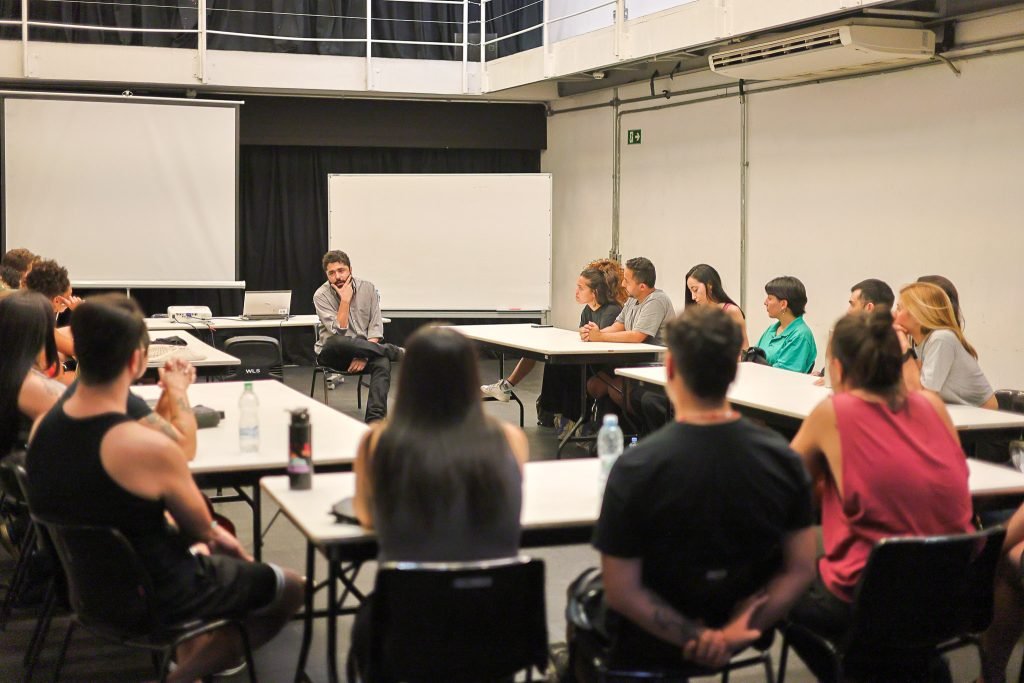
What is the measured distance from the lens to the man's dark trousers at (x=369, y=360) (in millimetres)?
7055

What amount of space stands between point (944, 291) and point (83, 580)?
10.5ft

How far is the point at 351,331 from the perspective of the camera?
24.0 feet

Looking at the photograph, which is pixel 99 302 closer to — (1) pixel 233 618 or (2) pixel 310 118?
(1) pixel 233 618

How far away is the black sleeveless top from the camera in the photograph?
7.75ft

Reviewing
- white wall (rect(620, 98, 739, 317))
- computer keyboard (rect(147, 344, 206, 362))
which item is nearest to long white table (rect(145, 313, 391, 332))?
computer keyboard (rect(147, 344, 206, 362))

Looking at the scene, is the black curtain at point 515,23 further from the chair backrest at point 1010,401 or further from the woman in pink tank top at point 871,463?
the woman in pink tank top at point 871,463

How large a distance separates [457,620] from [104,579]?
875 millimetres

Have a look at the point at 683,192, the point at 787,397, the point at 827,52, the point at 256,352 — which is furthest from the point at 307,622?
the point at 683,192

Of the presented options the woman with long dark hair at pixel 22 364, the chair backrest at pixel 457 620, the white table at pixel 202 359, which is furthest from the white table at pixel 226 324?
the chair backrest at pixel 457 620

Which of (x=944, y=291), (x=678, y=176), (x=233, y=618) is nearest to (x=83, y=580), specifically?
(x=233, y=618)

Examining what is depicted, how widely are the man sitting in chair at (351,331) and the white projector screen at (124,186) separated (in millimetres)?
2566

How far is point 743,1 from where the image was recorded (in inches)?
265

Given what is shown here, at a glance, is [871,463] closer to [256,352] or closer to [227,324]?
[256,352]

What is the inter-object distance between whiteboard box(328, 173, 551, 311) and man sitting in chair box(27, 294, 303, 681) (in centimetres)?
765
